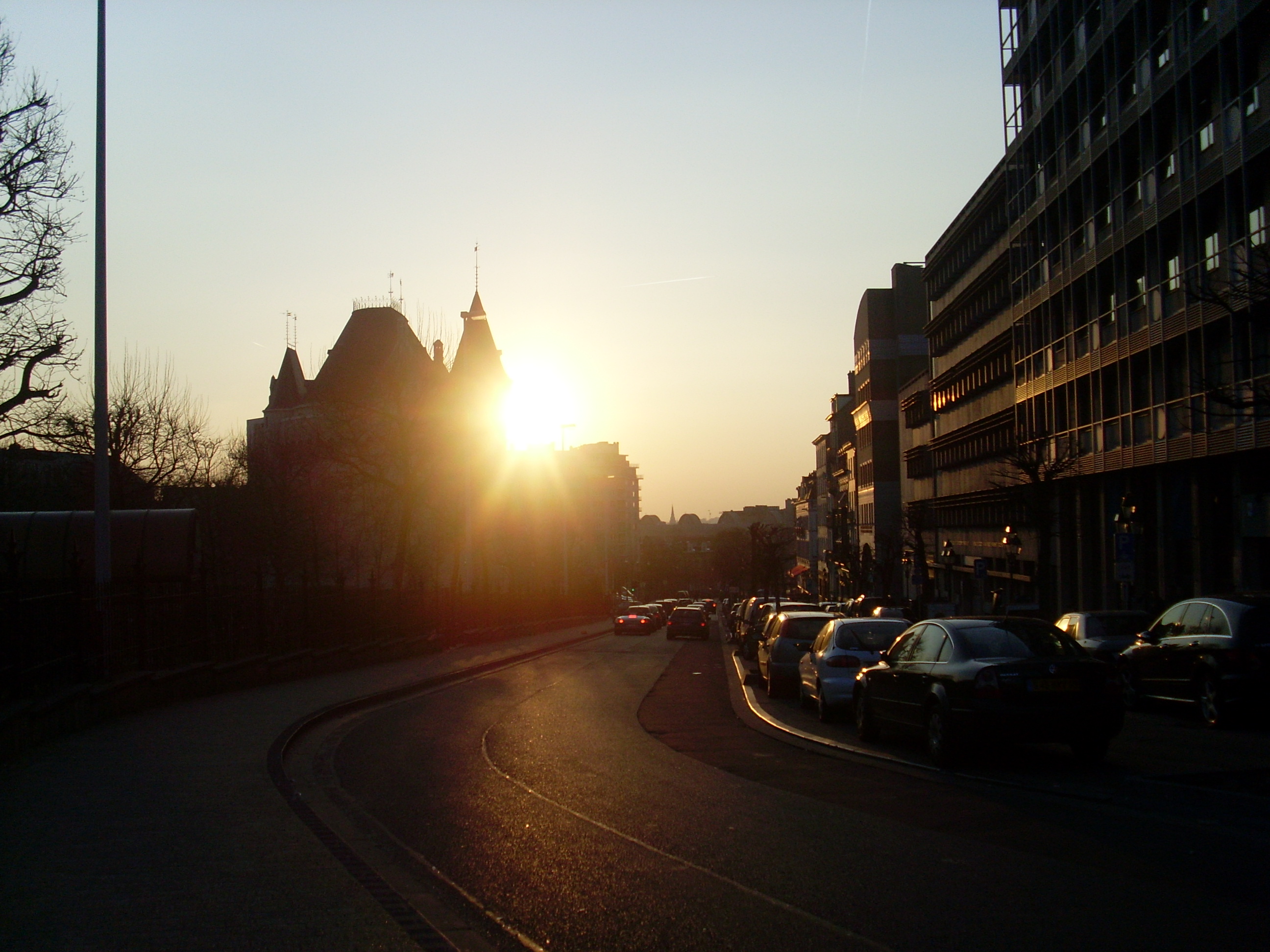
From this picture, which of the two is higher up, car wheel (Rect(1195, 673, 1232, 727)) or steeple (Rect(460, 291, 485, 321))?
steeple (Rect(460, 291, 485, 321))

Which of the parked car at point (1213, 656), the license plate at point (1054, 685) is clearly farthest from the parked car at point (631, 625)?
the license plate at point (1054, 685)

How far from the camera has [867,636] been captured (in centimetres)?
1792

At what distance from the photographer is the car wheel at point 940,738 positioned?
11984mm

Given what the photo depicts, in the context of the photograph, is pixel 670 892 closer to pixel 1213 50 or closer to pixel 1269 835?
pixel 1269 835

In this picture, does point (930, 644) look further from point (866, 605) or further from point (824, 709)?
point (866, 605)

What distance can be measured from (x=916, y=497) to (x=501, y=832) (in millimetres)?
64374

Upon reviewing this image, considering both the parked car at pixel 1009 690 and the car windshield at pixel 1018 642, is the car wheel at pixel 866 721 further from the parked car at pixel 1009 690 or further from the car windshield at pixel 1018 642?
the car windshield at pixel 1018 642

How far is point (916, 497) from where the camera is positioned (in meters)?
70.8

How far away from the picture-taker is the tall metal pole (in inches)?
766

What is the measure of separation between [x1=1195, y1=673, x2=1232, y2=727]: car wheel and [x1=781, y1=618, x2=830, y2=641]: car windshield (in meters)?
7.56

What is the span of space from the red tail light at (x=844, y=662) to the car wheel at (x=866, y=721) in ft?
7.80

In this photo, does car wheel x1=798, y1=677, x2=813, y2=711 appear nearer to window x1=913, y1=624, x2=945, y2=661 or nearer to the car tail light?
window x1=913, y1=624, x2=945, y2=661

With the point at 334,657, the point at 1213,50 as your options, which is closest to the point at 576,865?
the point at 334,657

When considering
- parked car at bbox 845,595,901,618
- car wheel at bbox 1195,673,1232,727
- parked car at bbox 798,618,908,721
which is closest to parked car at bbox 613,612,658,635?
parked car at bbox 845,595,901,618
